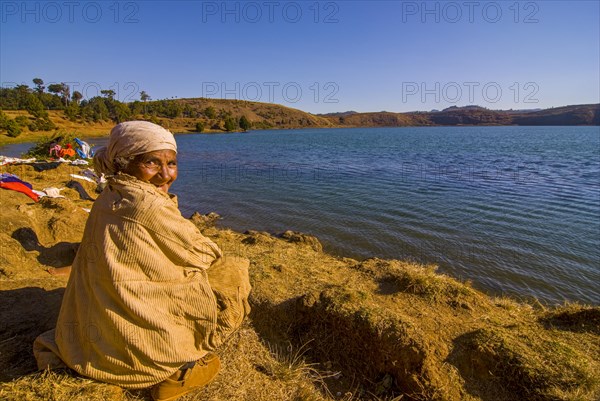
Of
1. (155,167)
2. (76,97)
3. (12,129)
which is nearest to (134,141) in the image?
(155,167)

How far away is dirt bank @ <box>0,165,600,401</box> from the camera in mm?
3127

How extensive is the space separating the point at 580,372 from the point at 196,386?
3.90m

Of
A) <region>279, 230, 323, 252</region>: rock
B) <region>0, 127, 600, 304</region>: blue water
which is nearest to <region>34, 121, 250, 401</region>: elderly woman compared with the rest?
<region>279, 230, 323, 252</region>: rock

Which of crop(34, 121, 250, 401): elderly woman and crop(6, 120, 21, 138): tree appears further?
crop(6, 120, 21, 138): tree

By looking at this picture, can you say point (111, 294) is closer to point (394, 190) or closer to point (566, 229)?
point (566, 229)

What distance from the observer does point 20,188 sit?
874 centimetres

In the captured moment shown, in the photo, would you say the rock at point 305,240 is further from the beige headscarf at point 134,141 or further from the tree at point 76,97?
the tree at point 76,97

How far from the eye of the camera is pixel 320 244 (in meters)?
10.2

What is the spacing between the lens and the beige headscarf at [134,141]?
234 centimetres

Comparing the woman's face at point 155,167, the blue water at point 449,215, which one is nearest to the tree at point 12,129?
the blue water at point 449,215

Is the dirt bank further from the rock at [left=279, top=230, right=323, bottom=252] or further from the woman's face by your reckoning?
the rock at [left=279, top=230, right=323, bottom=252]

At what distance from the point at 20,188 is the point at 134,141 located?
9044 mm

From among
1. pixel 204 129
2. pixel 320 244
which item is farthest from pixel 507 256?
pixel 204 129

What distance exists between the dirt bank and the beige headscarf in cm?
170
